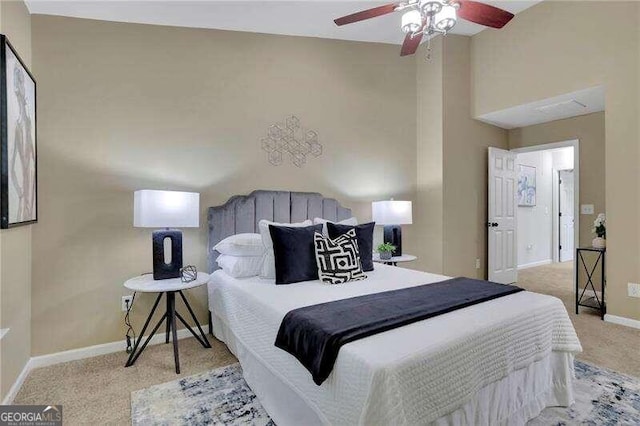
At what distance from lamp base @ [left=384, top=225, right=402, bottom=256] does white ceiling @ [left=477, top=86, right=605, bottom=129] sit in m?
2.08

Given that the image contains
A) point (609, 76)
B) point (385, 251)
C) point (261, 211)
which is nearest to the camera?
point (261, 211)

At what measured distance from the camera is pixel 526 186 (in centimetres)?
646

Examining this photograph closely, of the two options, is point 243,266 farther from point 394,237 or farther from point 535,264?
point 535,264

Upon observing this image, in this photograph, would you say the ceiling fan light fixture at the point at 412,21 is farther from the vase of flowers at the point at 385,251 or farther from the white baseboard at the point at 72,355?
the white baseboard at the point at 72,355

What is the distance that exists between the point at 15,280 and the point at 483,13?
11.3 ft

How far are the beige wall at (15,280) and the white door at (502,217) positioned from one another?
199 inches

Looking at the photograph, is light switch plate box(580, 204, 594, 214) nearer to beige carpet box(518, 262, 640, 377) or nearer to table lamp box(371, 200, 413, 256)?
beige carpet box(518, 262, 640, 377)

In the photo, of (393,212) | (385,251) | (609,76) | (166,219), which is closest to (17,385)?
(166,219)

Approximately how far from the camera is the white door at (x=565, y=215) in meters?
7.10

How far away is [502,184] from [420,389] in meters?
4.44

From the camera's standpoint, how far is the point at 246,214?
3.15 m

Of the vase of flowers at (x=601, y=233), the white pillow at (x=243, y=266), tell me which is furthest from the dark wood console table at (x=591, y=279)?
the white pillow at (x=243, y=266)

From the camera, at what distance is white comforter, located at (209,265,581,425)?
121 centimetres

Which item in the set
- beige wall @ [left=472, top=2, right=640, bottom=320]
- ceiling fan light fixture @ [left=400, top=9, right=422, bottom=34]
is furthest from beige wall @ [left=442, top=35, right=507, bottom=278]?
ceiling fan light fixture @ [left=400, top=9, right=422, bottom=34]
